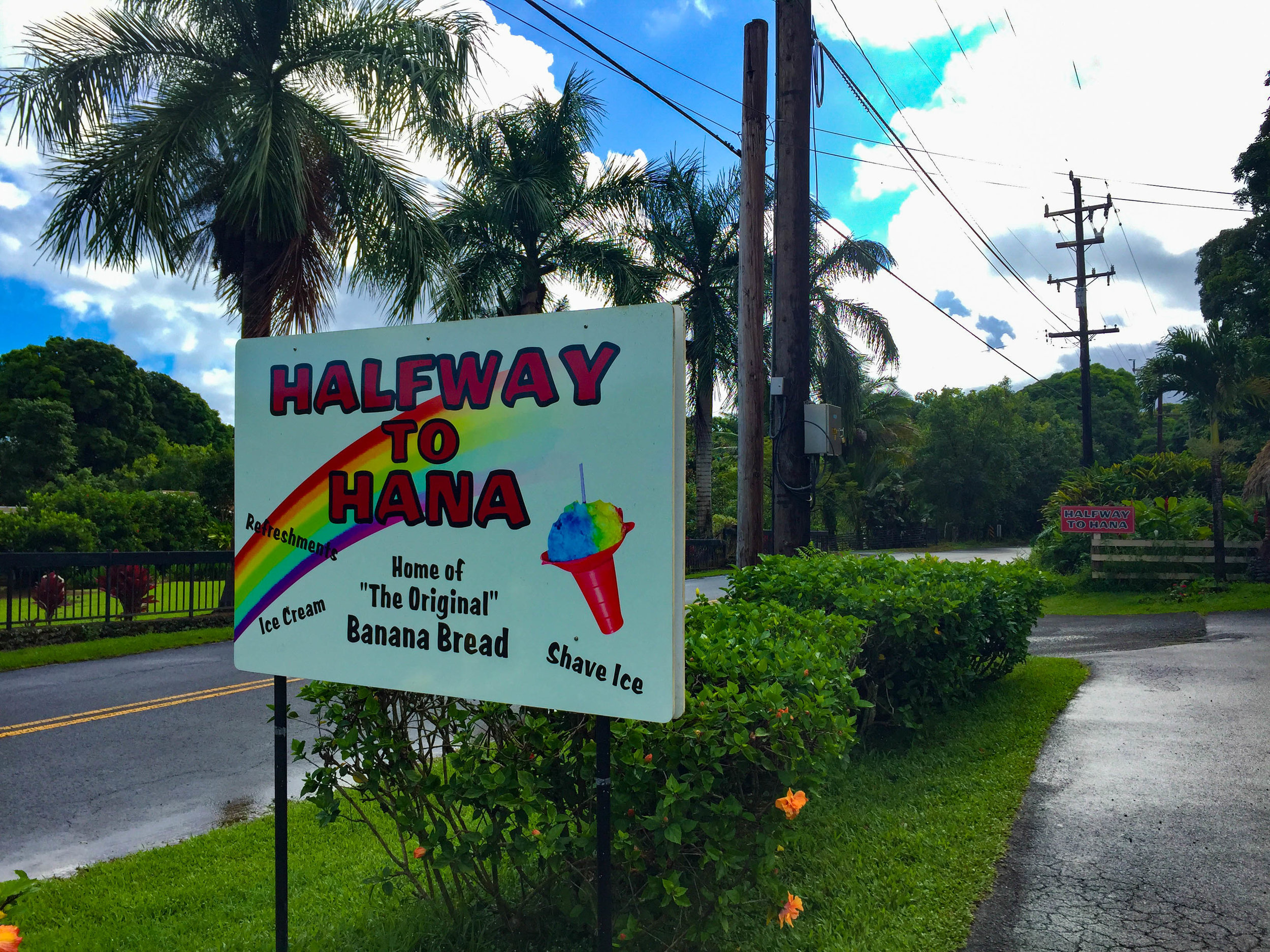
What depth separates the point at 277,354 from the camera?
324 centimetres

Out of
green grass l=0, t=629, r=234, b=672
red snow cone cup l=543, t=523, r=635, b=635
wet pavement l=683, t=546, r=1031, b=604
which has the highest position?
red snow cone cup l=543, t=523, r=635, b=635

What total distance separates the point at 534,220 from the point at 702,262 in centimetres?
632

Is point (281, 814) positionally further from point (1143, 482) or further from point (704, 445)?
point (1143, 482)

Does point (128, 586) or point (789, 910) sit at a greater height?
point (128, 586)

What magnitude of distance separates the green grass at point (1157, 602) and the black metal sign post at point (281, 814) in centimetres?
1299

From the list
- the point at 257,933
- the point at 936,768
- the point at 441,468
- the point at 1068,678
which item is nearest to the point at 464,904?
the point at 257,933

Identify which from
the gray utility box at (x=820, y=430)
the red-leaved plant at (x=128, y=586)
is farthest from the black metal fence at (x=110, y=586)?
the gray utility box at (x=820, y=430)

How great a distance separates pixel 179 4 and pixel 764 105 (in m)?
8.88

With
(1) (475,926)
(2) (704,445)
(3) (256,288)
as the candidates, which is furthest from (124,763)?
(2) (704,445)

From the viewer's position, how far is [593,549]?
2.51 metres

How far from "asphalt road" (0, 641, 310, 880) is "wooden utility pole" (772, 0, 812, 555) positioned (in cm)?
457

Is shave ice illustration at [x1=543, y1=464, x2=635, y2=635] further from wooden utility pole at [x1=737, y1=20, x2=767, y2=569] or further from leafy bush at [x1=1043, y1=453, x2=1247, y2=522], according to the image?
leafy bush at [x1=1043, y1=453, x2=1247, y2=522]

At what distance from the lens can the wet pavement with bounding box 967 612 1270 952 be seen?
3.53m

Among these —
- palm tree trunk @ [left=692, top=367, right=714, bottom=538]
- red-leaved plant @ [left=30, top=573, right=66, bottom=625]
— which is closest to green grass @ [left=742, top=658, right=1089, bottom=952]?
red-leaved plant @ [left=30, top=573, right=66, bottom=625]
